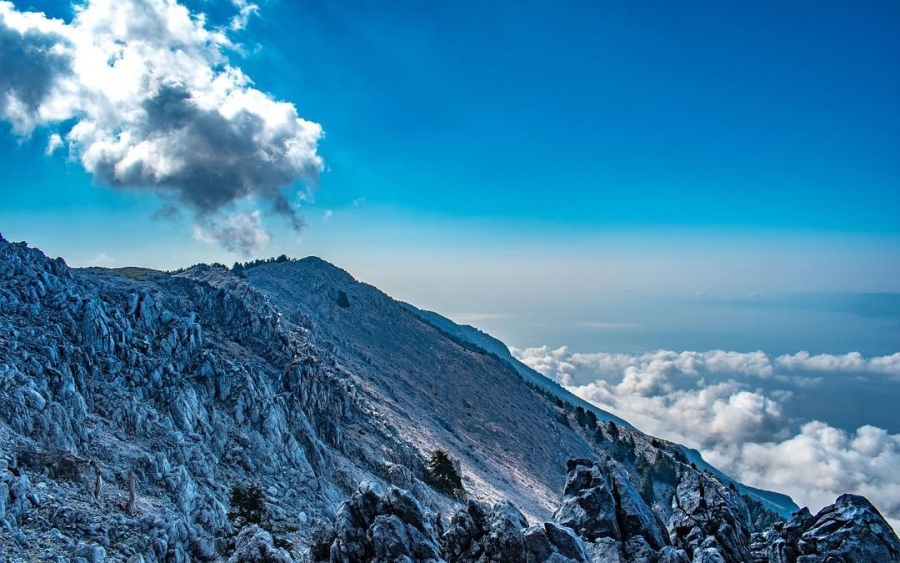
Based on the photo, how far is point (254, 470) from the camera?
58500 mm

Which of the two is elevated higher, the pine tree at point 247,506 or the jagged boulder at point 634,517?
the jagged boulder at point 634,517

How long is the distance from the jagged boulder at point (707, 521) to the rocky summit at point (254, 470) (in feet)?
0.34

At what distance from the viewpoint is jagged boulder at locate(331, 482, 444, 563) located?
28.5 metres

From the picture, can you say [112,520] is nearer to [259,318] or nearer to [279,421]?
[279,421]

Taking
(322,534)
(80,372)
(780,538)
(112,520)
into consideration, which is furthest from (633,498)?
(80,372)

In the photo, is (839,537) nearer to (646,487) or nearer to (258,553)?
(258,553)

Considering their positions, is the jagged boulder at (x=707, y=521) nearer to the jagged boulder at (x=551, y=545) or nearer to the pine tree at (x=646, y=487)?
the jagged boulder at (x=551, y=545)

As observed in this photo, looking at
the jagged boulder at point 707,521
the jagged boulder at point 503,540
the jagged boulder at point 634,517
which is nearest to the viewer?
the jagged boulder at point 503,540

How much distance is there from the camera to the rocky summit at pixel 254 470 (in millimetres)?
29453

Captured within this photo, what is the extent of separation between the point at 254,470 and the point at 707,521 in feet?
148

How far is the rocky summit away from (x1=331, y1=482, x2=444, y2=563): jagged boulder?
99 mm

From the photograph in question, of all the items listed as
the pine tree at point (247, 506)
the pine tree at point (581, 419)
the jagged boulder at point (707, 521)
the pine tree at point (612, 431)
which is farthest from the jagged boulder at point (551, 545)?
the pine tree at point (581, 419)

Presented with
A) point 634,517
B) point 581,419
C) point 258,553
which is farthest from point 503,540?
point 581,419

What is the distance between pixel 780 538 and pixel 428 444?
81.3 meters
